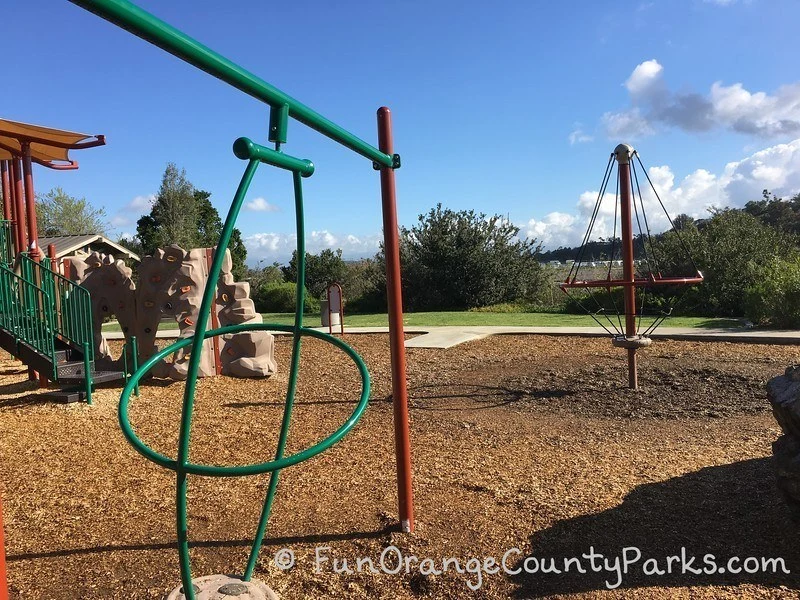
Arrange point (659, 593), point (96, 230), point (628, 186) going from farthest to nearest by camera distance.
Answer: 1. point (96, 230)
2. point (628, 186)
3. point (659, 593)

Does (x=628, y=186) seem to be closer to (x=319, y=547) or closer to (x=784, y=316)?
(x=319, y=547)

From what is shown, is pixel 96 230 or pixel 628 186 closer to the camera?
pixel 628 186

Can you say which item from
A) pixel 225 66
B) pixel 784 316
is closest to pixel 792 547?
pixel 225 66

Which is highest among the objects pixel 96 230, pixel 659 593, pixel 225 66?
pixel 96 230

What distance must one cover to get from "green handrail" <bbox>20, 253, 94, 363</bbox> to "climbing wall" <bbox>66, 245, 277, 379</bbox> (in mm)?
856

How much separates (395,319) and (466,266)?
19.4 m

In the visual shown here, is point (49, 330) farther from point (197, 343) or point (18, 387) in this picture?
point (197, 343)

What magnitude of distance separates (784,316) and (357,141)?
12.5m

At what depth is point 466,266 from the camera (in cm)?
2239

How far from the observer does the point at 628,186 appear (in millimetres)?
6348

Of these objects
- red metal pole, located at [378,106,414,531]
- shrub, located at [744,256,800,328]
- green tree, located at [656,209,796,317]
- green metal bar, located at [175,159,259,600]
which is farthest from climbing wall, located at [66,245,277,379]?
green tree, located at [656,209,796,317]

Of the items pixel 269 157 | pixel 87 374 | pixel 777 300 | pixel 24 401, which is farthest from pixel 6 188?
pixel 777 300

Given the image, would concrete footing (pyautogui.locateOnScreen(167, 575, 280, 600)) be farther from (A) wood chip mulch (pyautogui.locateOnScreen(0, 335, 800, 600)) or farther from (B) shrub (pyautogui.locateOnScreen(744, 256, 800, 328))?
(B) shrub (pyautogui.locateOnScreen(744, 256, 800, 328))

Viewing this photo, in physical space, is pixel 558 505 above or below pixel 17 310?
below
